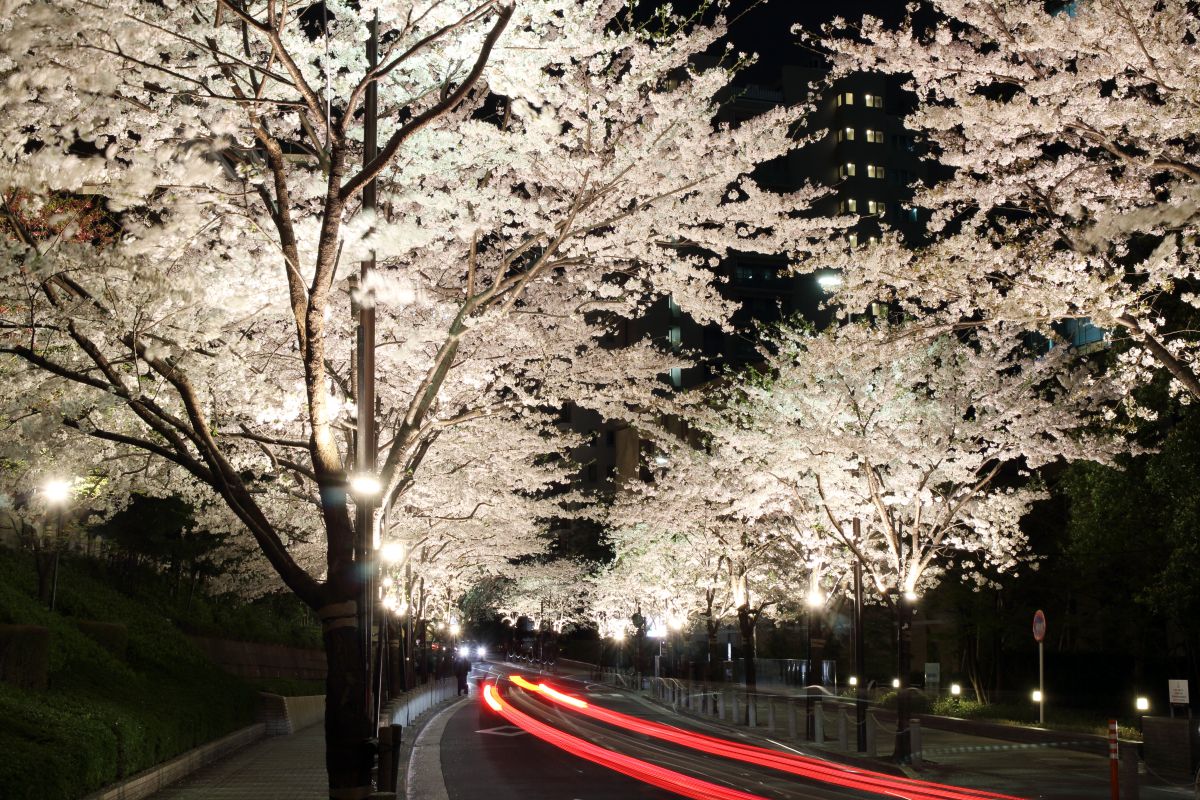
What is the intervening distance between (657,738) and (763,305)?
68.1 meters

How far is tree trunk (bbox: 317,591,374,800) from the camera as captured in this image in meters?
8.91

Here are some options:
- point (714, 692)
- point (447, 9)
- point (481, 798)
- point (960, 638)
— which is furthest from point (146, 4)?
point (960, 638)

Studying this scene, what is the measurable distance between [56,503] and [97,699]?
414 cm

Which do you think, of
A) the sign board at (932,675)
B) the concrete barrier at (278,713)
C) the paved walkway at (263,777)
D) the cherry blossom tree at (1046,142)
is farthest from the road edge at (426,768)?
the sign board at (932,675)

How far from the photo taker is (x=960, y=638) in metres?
40.6

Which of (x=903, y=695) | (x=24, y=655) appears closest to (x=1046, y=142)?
(x=903, y=695)

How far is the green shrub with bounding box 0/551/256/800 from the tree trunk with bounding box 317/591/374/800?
3145 mm

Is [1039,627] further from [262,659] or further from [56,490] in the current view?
[262,659]

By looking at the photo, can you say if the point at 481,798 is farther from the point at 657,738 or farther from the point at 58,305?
the point at 657,738

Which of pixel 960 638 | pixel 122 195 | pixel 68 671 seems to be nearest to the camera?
pixel 122 195

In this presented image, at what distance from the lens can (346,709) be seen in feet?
29.8

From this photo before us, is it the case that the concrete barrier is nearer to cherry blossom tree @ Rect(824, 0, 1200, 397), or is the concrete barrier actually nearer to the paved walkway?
the paved walkway

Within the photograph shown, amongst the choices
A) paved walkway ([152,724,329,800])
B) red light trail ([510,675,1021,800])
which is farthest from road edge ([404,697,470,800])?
red light trail ([510,675,1021,800])

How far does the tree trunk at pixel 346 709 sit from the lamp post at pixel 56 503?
8.07 metres
